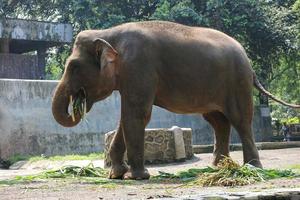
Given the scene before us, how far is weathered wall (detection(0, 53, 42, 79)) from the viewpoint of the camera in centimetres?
2138

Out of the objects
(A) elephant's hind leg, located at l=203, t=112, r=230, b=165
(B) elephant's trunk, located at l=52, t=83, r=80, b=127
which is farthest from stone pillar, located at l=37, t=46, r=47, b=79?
(B) elephant's trunk, located at l=52, t=83, r=80, b=127

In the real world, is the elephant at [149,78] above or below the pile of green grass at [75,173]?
above

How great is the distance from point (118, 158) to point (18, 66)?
14.0 meters

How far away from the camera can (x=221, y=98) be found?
28.5 feet

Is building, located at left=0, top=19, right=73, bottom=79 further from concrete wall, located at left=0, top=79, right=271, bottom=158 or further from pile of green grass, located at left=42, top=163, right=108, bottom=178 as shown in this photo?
pile of green grass, located at left=42, top=163, right=108, bottom=178

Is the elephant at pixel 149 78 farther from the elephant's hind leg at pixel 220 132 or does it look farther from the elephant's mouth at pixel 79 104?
the elephant's hind leg at pixel 220 132

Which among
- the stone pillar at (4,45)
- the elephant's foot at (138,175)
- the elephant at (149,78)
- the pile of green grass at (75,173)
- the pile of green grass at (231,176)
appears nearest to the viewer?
the pile of green grass at (231,176)

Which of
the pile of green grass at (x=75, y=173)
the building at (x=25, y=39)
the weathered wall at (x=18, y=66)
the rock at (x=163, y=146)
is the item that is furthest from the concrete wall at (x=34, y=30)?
the pile of green grass at (x=75, y=173)

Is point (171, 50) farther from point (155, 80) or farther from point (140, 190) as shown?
point (140, 190)

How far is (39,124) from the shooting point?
1655cm

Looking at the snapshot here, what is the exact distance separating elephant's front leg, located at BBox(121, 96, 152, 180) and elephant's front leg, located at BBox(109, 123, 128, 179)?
30 centimetres

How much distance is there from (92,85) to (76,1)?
1770 cm

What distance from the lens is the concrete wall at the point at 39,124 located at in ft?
52.3

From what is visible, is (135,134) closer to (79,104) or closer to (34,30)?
(79,104)
